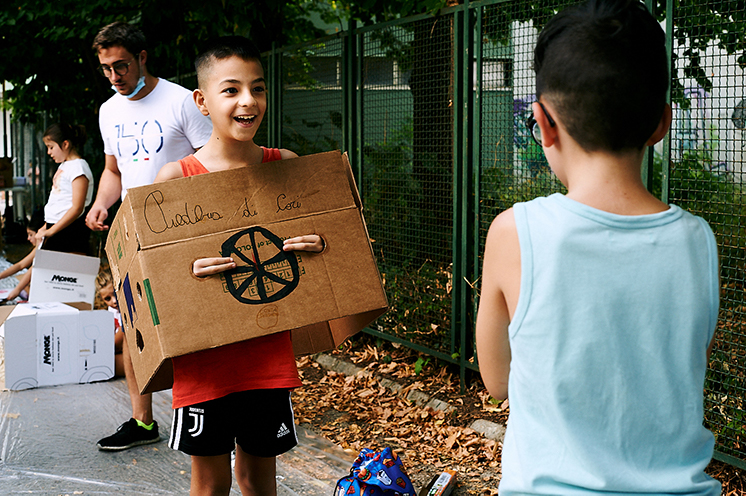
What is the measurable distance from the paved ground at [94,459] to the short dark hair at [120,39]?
224 centimetres

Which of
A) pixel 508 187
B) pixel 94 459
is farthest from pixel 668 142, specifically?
pixel 94 459

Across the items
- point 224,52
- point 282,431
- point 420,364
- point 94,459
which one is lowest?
point 94,459

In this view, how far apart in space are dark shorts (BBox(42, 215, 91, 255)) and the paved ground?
252 centimetres

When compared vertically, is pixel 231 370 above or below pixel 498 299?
below

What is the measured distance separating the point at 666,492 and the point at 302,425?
12.2 feet

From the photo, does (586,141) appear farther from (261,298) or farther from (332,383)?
(332,383)

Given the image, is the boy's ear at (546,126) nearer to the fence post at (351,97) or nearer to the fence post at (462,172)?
the fence post at (462,172)

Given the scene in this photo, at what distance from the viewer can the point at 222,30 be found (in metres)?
7.73

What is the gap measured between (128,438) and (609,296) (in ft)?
12.2

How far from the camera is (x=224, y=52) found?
8.16ft

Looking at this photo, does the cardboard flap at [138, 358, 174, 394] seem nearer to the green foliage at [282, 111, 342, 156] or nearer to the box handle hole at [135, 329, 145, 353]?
the box handle hole at [135, 329, 145, 353]

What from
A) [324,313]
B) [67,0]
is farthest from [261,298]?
[67,0]

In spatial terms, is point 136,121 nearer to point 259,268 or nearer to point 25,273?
point 259,268

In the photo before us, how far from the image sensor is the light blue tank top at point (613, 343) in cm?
115
